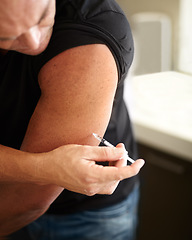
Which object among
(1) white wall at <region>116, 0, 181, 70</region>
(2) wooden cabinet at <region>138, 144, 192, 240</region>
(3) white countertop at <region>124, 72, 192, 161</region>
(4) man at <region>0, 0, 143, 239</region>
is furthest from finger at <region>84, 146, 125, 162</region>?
(1) white wall at <region>116, 0, 181, 70</region>

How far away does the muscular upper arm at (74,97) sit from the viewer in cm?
60

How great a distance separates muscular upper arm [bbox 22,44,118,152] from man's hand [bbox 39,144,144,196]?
4cm

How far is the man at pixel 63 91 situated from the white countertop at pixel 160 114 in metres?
0.54

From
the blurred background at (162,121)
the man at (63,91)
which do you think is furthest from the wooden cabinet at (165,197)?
the man at (63,91)

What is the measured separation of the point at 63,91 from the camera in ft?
2.01

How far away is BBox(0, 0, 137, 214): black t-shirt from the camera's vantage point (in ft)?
1.93

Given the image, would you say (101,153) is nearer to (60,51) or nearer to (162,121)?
(60,51)

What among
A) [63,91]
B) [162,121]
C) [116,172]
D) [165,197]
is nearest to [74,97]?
[63,91]

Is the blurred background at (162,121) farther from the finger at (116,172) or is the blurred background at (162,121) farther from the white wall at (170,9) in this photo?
the finger at (116,172)

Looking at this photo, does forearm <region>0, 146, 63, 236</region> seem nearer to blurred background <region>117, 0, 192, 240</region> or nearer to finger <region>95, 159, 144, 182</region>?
finger <region>95, 159, 144, 182</region>

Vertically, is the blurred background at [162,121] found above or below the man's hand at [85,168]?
below

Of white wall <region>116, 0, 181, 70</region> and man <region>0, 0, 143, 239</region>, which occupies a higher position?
man <region>0, 0, 143, 239</region>

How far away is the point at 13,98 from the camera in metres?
0.71

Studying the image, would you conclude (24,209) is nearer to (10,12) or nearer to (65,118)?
(65,118)
